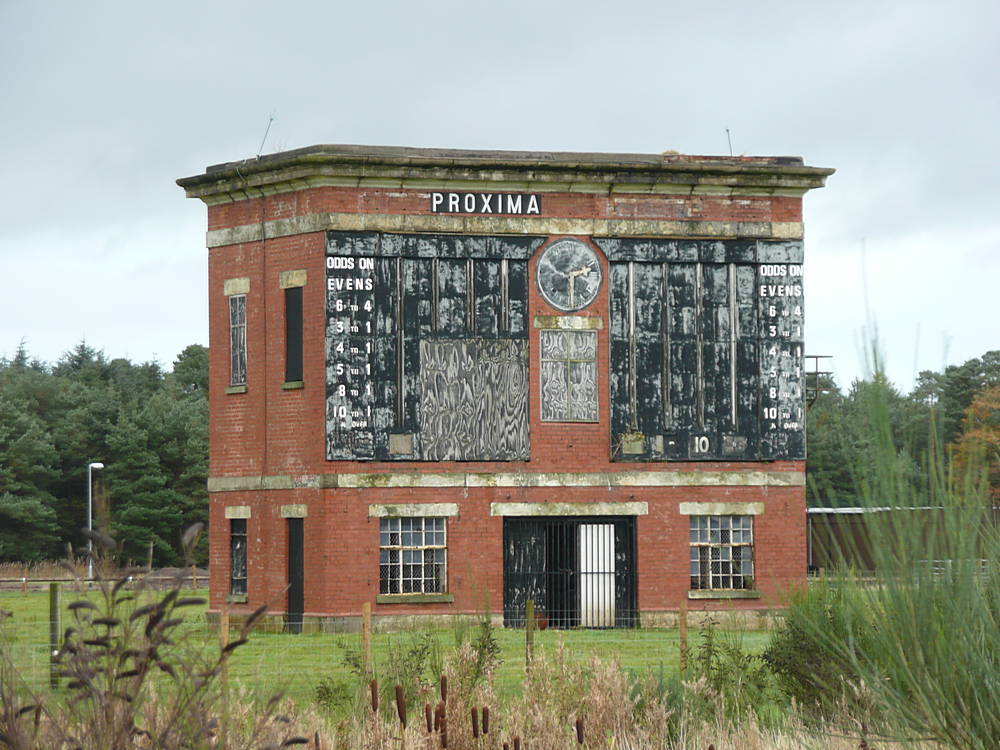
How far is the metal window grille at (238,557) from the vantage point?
3081 cm

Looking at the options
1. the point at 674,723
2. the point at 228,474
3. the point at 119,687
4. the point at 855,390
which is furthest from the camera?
the point at 228,474

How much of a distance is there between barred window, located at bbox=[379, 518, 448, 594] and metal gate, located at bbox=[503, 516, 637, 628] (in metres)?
1.35

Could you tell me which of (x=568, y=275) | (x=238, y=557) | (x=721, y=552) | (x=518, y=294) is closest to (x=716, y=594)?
(x=721, y=552)

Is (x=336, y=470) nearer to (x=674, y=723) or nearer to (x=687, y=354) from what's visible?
(x=687, y=354)

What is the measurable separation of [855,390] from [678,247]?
2481cm

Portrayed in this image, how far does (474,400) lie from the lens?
29656 mm

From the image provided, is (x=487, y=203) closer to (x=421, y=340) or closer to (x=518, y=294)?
(x=518, y=294)

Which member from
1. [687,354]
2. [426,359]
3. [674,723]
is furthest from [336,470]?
[674,723]

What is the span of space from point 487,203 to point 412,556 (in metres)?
7.20

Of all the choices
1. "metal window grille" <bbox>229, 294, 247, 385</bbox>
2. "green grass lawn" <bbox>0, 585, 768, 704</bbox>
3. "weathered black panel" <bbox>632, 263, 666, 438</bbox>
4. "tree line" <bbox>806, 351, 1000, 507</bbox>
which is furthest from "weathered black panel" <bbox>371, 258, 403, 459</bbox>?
"tree line" <bbox>806, 351, 1000, 507</bbox>

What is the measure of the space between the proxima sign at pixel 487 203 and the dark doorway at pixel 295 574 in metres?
6.92

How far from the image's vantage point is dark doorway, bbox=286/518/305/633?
2919 centimetres

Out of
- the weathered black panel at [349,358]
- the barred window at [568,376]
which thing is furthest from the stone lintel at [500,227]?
the barred window at [568,376]

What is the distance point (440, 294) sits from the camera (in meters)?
29.5
